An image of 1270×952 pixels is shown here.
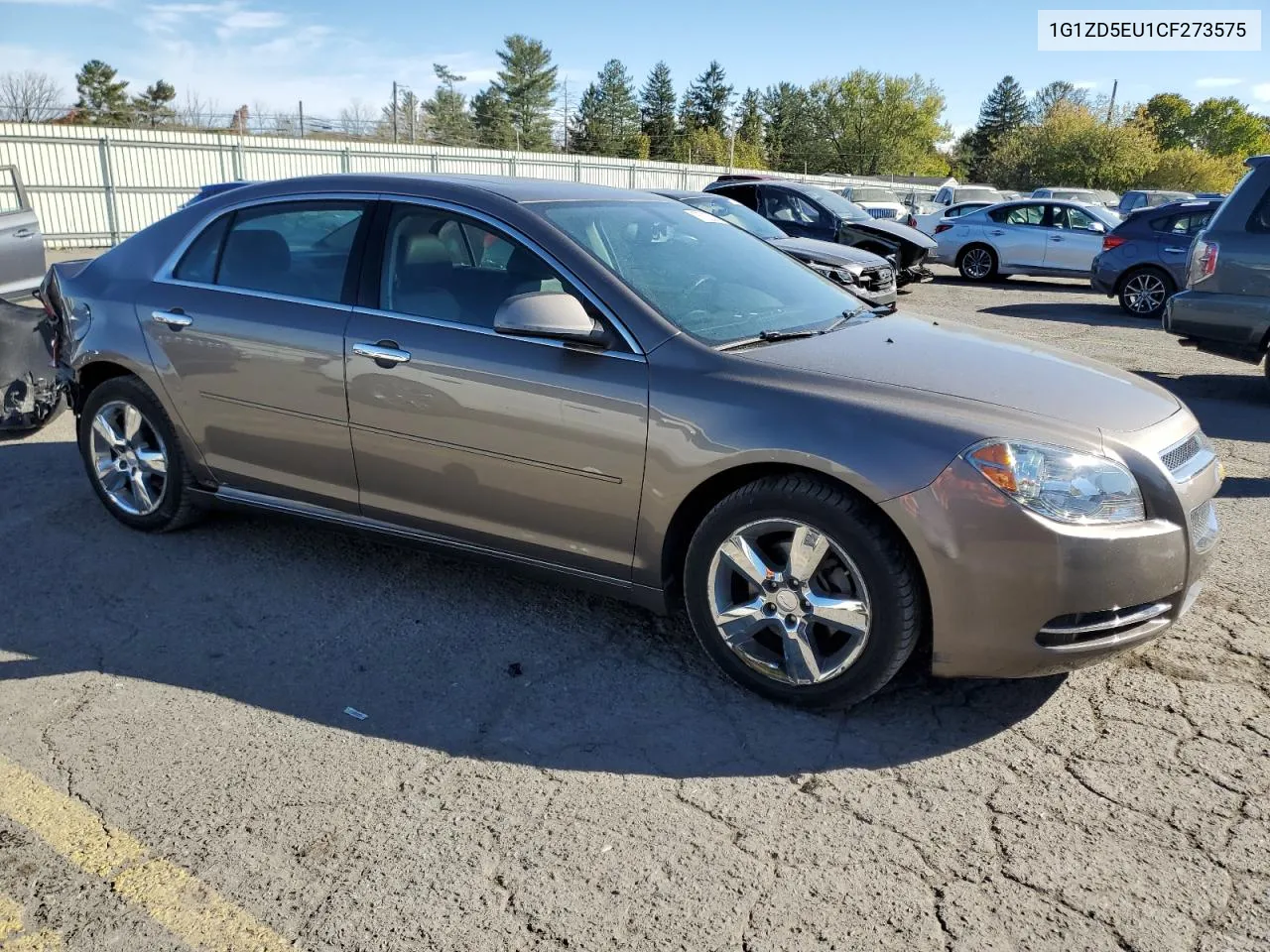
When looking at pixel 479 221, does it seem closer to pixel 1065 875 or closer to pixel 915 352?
pixel 915 352

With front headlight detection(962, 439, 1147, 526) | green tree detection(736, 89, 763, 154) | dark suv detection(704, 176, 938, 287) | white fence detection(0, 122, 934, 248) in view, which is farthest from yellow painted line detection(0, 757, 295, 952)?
green tree detection(736, 89, 763, 154)

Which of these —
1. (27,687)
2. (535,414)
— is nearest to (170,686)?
(27,687)

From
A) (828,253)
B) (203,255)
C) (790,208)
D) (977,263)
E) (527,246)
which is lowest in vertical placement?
(977,263)

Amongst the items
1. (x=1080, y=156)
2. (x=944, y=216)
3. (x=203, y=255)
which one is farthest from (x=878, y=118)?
(x=203, y=255)

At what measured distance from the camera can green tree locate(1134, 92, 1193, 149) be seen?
95125mm

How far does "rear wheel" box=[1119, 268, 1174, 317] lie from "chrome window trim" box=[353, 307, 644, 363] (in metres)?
12.5

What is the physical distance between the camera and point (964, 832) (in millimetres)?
2768

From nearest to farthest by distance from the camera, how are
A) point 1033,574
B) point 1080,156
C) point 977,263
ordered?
point 1033,574 < point 977,263 < point 1080,156

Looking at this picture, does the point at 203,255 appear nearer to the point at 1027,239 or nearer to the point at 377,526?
the point at 377,526

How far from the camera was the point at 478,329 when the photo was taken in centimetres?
379

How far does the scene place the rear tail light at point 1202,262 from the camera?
777cm

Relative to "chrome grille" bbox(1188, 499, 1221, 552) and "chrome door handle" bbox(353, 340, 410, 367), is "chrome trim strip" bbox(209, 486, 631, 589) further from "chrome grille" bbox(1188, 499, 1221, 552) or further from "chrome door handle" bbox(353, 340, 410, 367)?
"chrome grille" bbox(1188, 499, 1221, 552)

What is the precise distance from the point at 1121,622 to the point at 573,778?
5.53 ft

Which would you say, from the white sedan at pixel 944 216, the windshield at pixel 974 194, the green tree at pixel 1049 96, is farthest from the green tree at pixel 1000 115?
the white sedan at pixel 944 216
